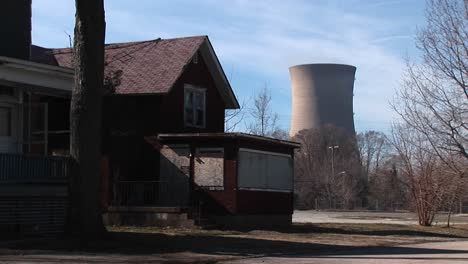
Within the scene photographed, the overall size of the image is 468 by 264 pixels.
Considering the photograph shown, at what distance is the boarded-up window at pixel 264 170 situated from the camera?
89.2 feet

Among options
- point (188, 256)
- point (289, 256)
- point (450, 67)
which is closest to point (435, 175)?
point (450, 67)

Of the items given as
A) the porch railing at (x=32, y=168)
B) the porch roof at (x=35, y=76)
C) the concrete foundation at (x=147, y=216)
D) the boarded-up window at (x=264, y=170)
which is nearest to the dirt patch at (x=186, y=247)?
the concrete foundation at (x=147, y=216)

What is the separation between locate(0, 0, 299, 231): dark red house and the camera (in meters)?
26.6

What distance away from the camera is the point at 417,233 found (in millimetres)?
28406

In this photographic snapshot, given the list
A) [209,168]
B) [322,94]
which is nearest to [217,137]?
[209,168]

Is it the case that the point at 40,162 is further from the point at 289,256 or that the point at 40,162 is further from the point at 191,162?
the point at 191,162

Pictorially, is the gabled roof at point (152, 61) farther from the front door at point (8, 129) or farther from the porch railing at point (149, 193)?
the front door at point (8, 129)

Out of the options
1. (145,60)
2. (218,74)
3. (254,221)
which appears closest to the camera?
(254,221)

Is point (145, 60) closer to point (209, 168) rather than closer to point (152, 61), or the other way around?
point (152, 61)

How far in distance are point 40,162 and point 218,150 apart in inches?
375

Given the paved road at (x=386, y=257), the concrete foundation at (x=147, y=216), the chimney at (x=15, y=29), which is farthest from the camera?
the concrete foundation at (x=147, y=216)

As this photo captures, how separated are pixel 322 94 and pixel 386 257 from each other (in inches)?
2456

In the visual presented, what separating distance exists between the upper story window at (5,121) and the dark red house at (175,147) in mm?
2753

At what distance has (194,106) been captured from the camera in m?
31.7
